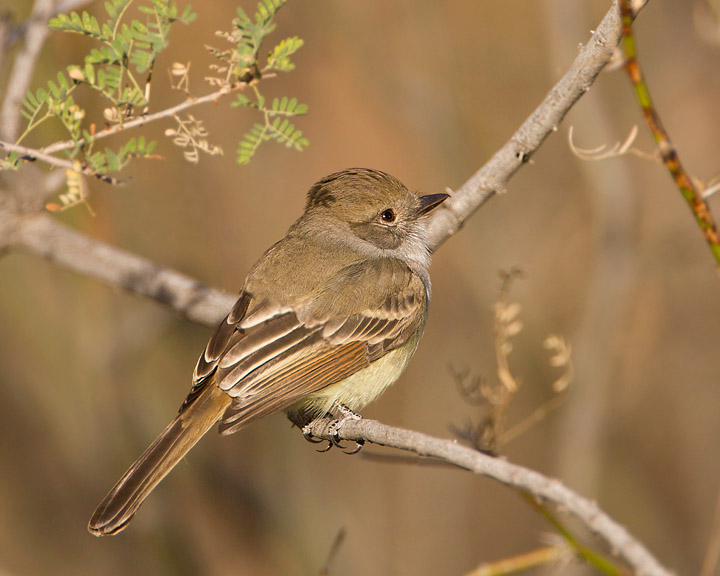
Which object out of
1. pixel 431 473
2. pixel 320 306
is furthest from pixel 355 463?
pixel 320 306

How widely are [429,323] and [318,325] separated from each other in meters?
3.66

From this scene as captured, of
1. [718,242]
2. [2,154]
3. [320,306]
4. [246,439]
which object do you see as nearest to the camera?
[718,242]

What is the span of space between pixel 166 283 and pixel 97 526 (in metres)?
1.22

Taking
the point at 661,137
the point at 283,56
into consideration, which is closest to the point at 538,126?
the point at 661,137

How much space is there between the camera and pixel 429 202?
4289 mm

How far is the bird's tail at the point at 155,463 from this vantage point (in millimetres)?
3186

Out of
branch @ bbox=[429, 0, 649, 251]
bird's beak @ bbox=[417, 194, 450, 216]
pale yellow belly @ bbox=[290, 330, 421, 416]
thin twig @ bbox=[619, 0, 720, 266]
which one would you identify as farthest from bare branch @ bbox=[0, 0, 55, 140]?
thin twig @ bbox=[619, 0, 720, 266]

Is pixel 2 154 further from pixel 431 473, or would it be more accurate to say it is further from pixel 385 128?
pixel 385 128

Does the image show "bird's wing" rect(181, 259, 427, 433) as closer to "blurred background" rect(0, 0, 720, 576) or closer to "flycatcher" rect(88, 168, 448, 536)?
"flycatcher" rect(88, 168, 448, 536)

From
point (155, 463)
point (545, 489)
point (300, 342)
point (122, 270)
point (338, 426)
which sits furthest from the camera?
point (122, 270)

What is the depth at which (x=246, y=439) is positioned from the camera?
574 centimetres

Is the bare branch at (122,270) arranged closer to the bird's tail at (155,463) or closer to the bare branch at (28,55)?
the bird's tail at (155,463)

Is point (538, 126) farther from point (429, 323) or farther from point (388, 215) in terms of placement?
point (429, 323)

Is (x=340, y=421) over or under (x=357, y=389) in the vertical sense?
under
